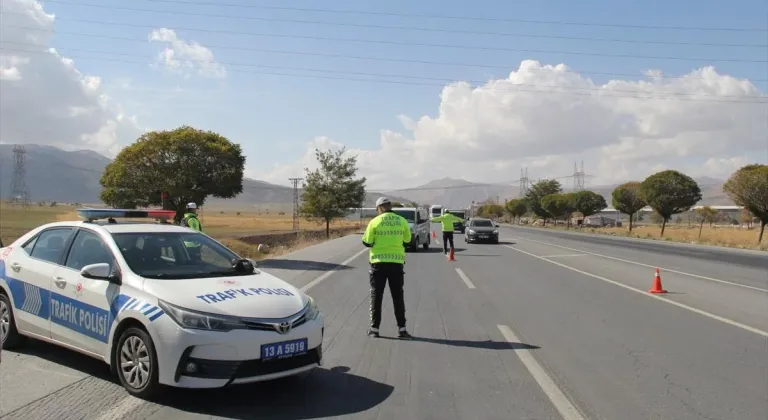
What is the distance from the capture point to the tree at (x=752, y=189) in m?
34.8

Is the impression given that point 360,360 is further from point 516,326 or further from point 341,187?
point 341,187

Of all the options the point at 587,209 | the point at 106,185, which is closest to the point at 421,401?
the point at 106,185

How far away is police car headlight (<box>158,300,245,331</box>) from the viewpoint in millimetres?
4793

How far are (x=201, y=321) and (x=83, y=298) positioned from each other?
1.49 meters

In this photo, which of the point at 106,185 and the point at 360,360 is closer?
the point at 360,360

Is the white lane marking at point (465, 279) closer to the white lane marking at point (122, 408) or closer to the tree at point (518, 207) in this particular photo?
the white lane marking at point (122, 408)

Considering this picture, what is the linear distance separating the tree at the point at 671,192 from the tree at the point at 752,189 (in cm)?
980

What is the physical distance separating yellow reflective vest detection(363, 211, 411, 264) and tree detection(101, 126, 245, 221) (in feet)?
44.5

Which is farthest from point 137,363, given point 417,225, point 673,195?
point 673,195

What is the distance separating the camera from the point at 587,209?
76.9 meters

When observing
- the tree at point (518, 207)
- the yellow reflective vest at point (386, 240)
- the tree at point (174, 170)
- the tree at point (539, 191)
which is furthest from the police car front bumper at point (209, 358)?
the tree at point (518, 207)

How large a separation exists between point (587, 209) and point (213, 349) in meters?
77.1

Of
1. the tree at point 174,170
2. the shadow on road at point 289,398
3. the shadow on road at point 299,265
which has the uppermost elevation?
the tree at point 174,170

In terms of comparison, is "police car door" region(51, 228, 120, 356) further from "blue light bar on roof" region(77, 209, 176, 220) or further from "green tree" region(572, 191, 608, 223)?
"green tree" region(572, 191, 608, 223)
